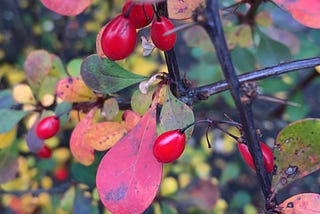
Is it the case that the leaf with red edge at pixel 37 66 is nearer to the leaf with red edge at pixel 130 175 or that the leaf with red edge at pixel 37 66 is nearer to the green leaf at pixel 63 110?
the green leaf at pixel 63 110


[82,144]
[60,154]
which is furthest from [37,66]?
[60,154]

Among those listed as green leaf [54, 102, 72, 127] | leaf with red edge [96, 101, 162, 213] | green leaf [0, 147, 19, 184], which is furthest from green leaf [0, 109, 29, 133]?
leaf with red edge [96, 101, 162, 213]

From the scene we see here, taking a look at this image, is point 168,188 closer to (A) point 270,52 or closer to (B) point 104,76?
(A) point 270,52

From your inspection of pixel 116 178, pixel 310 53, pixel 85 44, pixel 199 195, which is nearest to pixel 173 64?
pixel 116 178

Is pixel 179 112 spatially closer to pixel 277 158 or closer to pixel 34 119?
pixel 277 158

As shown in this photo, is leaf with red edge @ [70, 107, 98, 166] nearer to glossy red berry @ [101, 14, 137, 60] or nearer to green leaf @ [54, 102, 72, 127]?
green leaf @ [54, 102, 72, 127]

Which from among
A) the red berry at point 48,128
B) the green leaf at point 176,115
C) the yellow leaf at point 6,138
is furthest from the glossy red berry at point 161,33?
the yellow leaf at point 6,138
